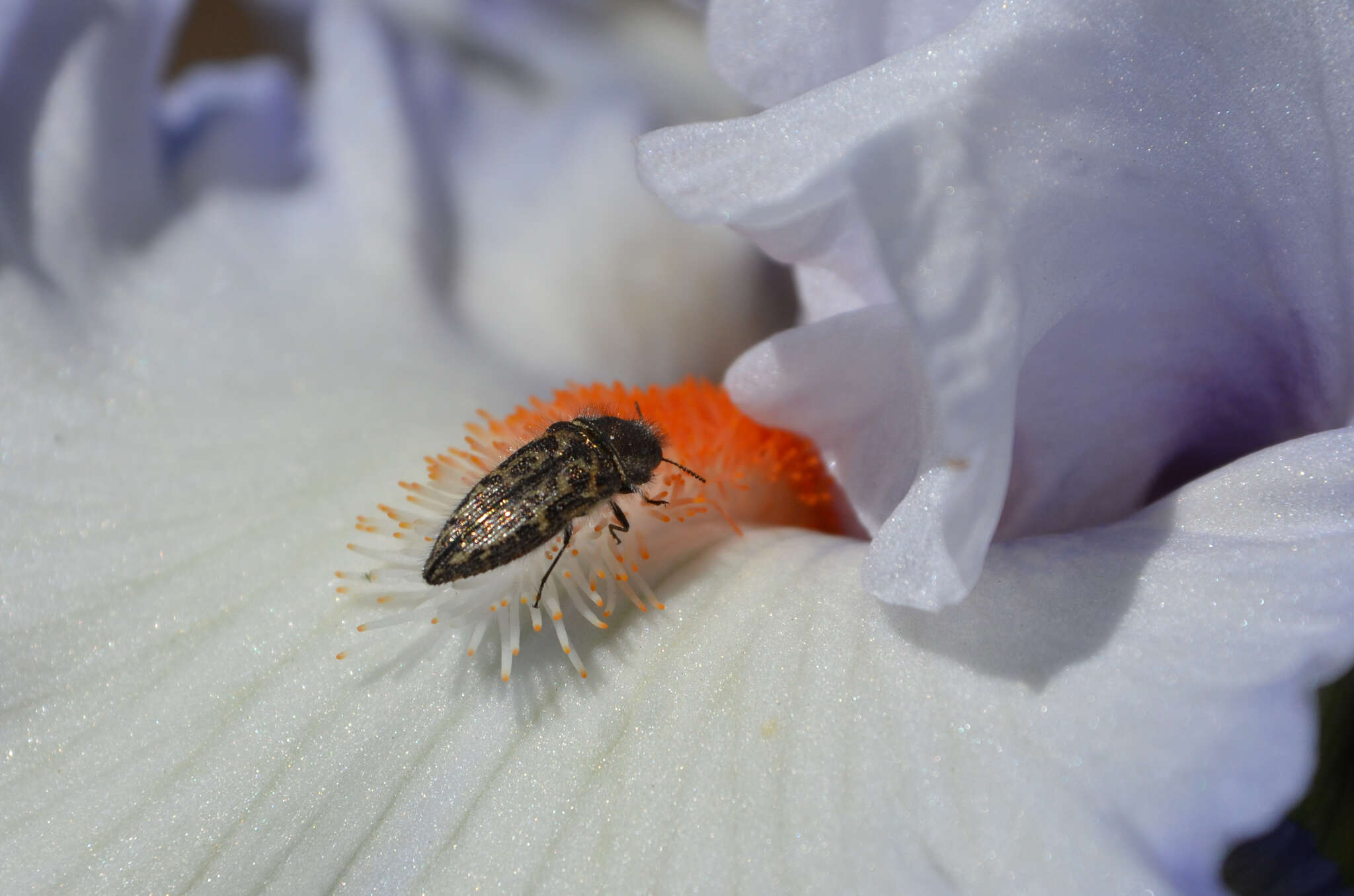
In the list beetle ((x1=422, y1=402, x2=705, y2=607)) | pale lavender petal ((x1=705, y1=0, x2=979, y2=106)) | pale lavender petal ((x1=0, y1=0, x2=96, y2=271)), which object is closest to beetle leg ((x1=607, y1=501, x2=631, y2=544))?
beetle ((x1=422, y1=402, x2=705, y2=607))

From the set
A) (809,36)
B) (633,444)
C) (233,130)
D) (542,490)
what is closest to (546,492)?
(542,490)

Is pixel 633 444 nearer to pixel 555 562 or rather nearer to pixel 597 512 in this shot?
pixel 597 512

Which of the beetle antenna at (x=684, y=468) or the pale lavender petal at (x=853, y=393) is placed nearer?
the pale lavender petal at (x=853, y=393)

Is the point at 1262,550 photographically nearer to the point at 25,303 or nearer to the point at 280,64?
the point at 25,303

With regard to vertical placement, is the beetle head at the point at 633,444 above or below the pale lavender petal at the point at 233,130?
below

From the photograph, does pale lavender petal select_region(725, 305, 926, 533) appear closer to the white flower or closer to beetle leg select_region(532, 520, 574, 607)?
the white flower

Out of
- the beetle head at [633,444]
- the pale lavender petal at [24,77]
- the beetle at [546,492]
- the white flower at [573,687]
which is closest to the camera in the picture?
the white flower at [573,687]

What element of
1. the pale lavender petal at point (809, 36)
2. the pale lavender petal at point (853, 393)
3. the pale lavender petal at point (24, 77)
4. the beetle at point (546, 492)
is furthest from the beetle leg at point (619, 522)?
the pale lavender petal at point (24, 77)

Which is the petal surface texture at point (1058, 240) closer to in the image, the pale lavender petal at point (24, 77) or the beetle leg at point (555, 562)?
the beetle leg at point (555, 562)
